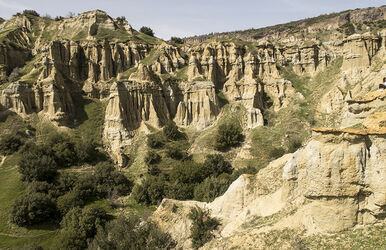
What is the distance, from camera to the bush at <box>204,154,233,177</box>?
38312mm

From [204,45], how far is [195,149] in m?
28.2

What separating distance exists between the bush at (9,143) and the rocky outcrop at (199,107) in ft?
91.5

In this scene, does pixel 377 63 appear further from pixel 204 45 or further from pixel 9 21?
pixel 9 21

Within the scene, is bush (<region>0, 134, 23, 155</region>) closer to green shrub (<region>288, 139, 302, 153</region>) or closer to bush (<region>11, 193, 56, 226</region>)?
bush (<region>11, 193, 56, 226</region>)

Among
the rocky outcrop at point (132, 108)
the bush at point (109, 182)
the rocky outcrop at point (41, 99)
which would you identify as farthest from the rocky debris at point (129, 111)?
the rocky outcrop at point (41, 99)

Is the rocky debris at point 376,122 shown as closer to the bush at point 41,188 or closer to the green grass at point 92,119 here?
the bush at point 41,188

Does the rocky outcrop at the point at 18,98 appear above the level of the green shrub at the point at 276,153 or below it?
above

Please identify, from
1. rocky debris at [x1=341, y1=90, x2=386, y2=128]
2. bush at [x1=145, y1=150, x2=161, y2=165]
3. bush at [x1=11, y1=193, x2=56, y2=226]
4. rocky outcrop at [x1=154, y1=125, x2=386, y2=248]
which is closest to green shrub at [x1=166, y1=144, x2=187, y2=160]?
bush at [x1=145, y1=150, x2=161, y2=165]

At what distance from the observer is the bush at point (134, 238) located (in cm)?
2188

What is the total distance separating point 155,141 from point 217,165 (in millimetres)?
12162

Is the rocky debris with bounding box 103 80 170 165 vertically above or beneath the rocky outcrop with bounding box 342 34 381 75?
beneath

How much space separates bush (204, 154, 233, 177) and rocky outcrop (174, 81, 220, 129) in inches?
492

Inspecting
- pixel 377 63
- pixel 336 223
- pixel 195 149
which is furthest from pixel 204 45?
pixel 336 223

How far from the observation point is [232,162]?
4259 centimetres
